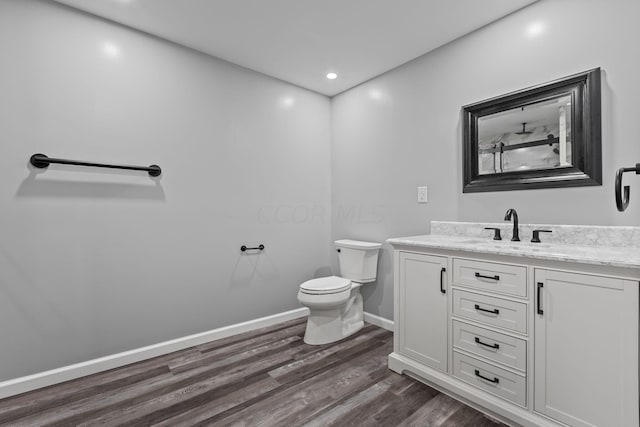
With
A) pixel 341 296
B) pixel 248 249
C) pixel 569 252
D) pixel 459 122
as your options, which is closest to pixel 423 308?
pixel 341 296

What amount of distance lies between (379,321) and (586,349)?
66.5 inches

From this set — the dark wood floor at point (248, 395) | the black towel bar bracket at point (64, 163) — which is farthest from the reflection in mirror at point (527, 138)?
the black towel bar bracket at point (64, 163)

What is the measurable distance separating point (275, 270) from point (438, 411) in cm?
176

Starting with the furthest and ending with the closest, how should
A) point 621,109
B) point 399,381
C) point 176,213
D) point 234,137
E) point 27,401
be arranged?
1. point 234,137
2. point 176,213
3. point 399,381
4. point 27,401
5. point 621,109

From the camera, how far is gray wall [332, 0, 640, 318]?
160 centimetres

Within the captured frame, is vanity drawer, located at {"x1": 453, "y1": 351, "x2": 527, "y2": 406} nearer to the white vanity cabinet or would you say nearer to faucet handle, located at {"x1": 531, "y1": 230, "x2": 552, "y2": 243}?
the white vanity cabinet

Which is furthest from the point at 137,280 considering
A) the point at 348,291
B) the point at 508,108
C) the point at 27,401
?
the point at 508,108

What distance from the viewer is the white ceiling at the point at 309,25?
1915mm

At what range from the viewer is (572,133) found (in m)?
1.74

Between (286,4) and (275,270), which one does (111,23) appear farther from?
(275,270)

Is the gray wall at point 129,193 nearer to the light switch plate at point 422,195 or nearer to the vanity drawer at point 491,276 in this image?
the light switch plate at point 422,195

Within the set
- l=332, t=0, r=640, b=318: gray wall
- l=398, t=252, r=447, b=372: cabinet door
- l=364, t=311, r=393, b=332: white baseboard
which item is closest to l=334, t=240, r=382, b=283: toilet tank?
l=332, t=0, r=640, b=318: gray wall

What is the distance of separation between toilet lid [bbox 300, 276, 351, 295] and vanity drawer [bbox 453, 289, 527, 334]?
36.9 inches

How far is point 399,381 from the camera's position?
6.23ft
